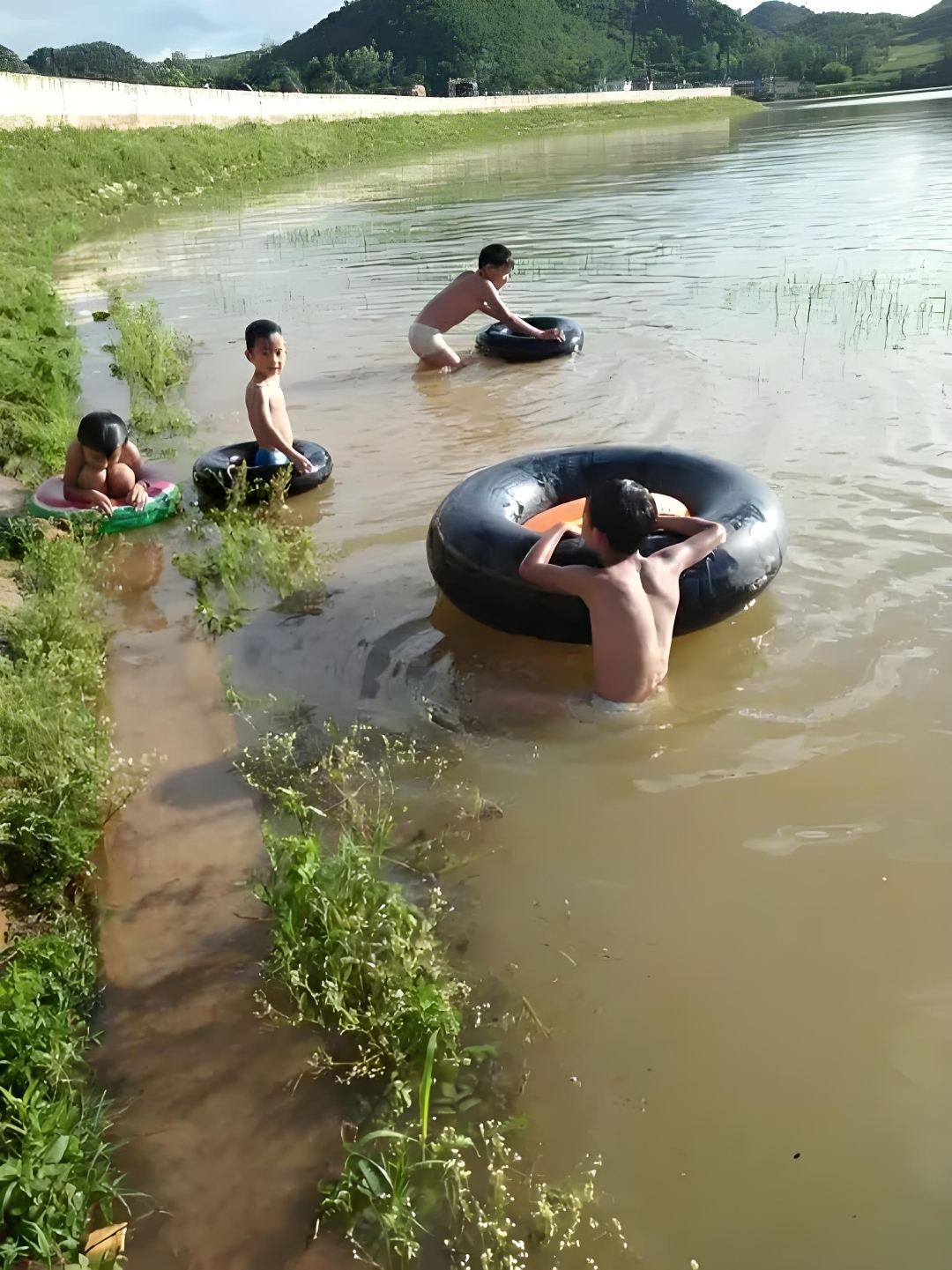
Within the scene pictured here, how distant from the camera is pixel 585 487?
17.6 ft

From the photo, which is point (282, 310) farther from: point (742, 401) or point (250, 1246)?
point (250, 1246)

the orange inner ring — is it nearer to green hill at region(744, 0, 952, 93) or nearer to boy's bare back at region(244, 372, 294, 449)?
boy's bare back at region(244, 372, 294, 449)

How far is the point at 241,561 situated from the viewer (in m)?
5.39

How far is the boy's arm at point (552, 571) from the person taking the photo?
4016mm

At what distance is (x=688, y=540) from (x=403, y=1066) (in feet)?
8.53

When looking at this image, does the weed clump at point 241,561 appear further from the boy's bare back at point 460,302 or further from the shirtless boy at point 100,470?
the boy's bare back at point 460,302

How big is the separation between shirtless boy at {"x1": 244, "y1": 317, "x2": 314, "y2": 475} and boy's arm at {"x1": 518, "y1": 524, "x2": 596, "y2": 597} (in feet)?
8.57

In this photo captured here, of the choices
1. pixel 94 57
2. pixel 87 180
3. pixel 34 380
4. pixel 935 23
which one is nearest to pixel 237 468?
pixel 34 380

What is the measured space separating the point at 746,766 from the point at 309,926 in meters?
1.75

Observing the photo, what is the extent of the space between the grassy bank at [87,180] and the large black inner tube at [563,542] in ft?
11.8

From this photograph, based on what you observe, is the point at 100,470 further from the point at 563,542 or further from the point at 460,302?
the point at 460,302

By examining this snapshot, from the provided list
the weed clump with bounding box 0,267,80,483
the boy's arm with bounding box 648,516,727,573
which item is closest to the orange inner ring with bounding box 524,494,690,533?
the boy's arm with bounding box 648,516,727,573

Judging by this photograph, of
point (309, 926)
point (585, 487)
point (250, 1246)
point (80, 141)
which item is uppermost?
point (80, 141)

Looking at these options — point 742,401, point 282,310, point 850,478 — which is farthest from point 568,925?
point 282,310
